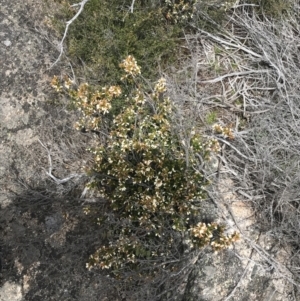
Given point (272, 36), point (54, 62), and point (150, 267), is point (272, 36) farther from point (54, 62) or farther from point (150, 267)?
point (150, 267)

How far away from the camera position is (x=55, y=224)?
3.14 m

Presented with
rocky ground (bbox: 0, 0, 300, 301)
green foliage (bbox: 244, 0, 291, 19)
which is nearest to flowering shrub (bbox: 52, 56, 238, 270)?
rocky ground (bbox: 0, 0, 300, 301)

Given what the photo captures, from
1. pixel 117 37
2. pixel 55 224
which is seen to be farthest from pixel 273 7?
pixel 55 224

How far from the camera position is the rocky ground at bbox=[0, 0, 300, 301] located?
119 inches

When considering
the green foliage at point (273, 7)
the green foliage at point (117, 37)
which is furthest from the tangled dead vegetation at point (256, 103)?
the green foliage at point (117, 37)

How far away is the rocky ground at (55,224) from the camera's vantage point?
302cm

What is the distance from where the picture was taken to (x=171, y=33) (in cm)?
367

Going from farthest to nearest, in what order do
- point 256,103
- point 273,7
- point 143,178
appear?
point 273,7
point 256,103
point 143,178

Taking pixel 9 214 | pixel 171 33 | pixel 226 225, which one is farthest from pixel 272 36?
pixel 9 214

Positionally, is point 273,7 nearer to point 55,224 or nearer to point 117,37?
point 117,37

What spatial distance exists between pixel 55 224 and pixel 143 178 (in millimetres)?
721

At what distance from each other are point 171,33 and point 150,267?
193cm

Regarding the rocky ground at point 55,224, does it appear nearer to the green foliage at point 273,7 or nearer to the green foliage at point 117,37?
the green foliage at point 117,37

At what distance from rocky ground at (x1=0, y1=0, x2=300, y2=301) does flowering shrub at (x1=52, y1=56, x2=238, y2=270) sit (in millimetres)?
162
